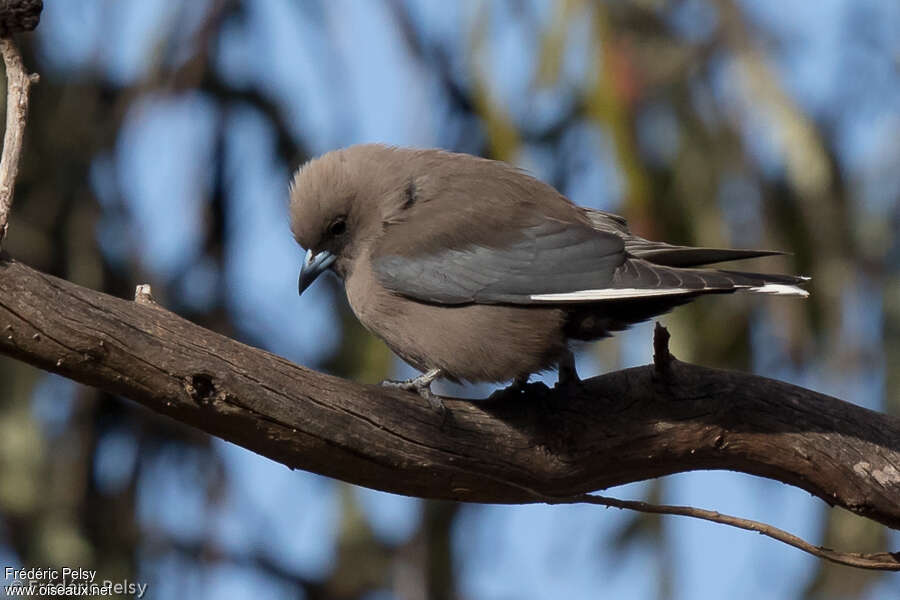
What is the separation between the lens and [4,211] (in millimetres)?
2830

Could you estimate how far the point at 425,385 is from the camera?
3.71 m

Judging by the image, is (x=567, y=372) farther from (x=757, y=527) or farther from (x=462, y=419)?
(x=757, y=527)

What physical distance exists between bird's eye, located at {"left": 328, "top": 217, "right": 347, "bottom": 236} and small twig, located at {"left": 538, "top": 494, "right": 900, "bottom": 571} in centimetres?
120

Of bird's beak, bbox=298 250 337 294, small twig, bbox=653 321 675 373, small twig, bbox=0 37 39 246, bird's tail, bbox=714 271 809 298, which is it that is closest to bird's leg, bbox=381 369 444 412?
small twig, bbox=653 321 675 373

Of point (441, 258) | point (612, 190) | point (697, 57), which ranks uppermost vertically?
point (697, 57)

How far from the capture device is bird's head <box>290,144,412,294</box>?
14.0 feet

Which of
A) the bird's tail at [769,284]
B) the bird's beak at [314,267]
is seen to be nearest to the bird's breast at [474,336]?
the bird's beak at [314,267]

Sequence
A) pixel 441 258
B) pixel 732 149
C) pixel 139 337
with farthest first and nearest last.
→ pixel 732 149, pixel 441 258, pixel 139 337

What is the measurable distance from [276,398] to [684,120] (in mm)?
3384

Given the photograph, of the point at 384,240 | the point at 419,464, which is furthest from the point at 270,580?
the point at 419,464

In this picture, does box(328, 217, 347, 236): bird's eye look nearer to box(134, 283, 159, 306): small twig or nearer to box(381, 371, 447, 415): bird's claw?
box(381, 371, 447, 415): bird's claw

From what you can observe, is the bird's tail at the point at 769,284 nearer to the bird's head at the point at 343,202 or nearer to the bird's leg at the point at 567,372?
the bird's leg at the point at 567,372

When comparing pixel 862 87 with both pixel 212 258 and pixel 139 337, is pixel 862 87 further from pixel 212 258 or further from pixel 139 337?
pixel 139 337

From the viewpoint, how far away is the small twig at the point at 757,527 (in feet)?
11.4
